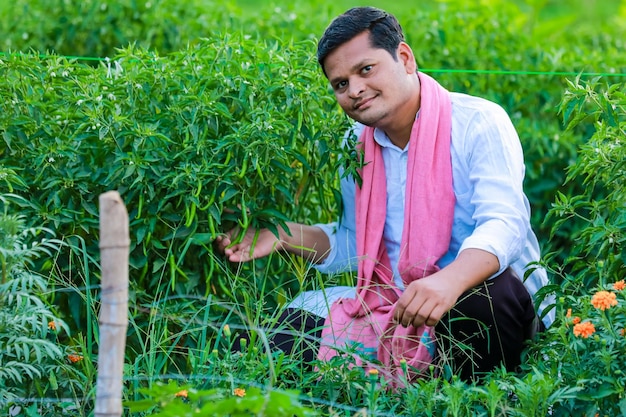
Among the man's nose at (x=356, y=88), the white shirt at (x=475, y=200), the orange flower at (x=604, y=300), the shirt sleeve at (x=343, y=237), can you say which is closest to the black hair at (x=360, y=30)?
the man's nose at (x=356, y=88)

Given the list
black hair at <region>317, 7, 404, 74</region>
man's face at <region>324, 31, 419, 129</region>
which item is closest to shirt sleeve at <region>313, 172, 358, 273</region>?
man's face at <region>324, 31, 419, 129</region>

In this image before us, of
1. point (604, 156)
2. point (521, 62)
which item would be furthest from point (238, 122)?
point (521, 62)

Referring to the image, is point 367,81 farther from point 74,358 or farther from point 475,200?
point 74,358

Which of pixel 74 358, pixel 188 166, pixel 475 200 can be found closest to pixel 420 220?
pixel 475 200

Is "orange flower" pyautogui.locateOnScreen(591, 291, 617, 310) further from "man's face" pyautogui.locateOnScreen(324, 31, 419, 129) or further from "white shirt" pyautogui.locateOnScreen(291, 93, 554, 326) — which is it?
"man's face" pyautogui.locateOnScreen(324, 31, 419, 129)

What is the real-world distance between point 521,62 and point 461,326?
85.2 inches

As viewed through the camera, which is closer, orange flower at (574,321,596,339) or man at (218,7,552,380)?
orange flower at (574,321,596,339)

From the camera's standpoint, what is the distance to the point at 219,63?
319 cm

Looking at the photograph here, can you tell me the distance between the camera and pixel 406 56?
312 centimetres

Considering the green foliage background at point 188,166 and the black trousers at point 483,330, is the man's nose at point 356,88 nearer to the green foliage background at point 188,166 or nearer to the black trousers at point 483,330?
the green foliage background at point 188,166

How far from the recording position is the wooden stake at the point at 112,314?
1.98m

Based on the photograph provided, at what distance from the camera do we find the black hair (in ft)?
9.83

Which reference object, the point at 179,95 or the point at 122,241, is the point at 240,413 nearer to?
the point at 122,241

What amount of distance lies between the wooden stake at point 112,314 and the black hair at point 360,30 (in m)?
1.18
